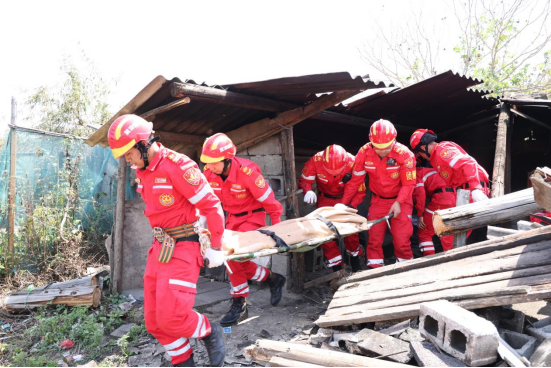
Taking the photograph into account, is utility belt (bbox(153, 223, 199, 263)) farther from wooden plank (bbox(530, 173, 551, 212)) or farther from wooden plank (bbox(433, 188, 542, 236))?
wooden plank (bbox(530, 173, 551, 212))

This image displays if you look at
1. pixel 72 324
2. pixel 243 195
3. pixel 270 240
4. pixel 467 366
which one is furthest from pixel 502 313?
pixel 72 324

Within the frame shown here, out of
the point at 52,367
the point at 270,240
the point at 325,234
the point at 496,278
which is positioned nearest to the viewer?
the point at 496,278

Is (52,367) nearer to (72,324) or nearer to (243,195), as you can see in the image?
(72,324)

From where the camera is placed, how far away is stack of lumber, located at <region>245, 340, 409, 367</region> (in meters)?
2.35

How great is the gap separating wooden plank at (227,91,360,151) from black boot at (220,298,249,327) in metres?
2.33

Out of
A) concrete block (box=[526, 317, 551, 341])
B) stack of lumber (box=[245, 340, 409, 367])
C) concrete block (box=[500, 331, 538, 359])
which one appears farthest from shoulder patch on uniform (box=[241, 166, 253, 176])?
concrete block (box=[526, 317, 551, 341])

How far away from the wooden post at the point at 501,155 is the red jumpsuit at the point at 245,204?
3115mm

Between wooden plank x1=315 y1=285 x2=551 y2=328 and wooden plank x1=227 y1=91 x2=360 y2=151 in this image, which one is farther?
wooden plank x1=227 y1=91 x2=360 y2=151

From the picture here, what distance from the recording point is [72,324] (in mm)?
4152

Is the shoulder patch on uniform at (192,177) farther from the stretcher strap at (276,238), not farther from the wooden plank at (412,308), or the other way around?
the wooden plank at (412,308)

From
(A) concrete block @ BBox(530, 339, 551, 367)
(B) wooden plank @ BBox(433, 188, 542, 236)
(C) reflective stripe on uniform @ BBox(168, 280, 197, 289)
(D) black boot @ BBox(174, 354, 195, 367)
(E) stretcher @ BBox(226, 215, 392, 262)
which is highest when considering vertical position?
(B) wooden plank @ BBox(433, 188, 542, 236)

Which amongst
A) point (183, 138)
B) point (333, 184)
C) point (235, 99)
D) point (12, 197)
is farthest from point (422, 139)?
point (12, 197)

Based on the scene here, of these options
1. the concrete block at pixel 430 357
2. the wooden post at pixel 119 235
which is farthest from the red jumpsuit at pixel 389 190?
the wooden post at pixel 119 235

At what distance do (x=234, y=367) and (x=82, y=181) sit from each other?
497cm
